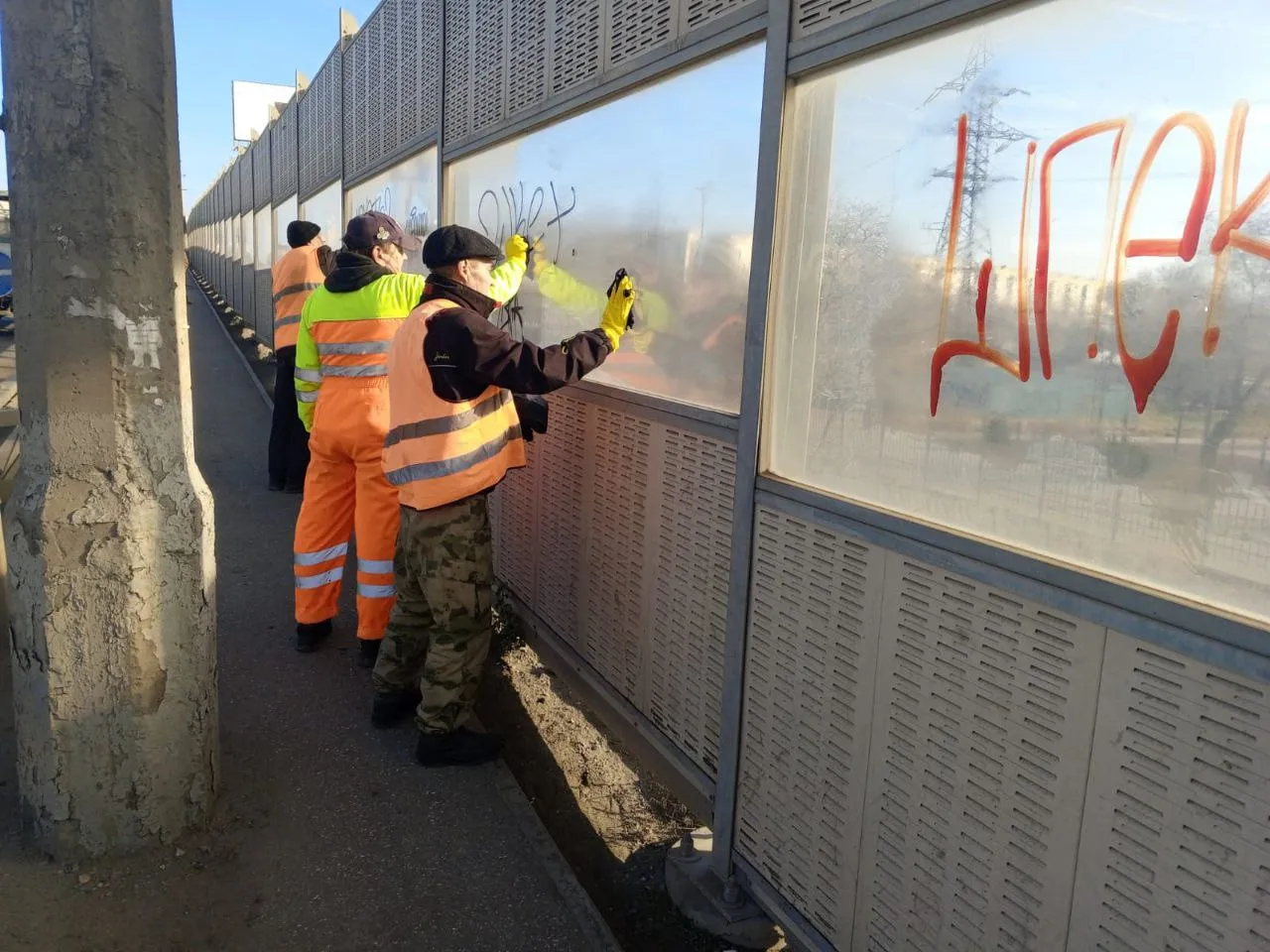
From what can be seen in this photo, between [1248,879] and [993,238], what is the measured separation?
1206mm

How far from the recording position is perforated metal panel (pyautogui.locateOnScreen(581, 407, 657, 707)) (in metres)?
3.34

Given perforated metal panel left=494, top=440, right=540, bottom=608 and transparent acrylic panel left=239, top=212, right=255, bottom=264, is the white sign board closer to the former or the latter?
transparent acrylic panel left=239, top=212, right=255, bottom=264

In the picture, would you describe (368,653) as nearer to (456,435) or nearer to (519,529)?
(519,529)

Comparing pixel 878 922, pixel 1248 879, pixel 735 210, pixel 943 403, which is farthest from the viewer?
pixel 735 210

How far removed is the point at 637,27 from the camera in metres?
3.27

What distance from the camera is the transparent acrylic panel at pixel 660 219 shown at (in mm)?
2770

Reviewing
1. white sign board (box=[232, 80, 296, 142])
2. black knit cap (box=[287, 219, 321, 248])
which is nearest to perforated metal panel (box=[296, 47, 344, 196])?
black knit cap (box=[287, 219, 321, 248])

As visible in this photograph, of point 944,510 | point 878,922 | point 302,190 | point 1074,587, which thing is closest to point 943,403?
point 944,510

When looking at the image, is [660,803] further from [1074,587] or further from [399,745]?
[1074,587]

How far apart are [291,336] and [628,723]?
4.72 metres

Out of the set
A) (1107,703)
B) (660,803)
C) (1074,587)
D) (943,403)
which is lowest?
(660,803)

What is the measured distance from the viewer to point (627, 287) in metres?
3.19

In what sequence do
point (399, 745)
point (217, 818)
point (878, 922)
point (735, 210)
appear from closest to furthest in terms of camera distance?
point (878, 922), point (735, 210), point (217, 818), point (399, 745)

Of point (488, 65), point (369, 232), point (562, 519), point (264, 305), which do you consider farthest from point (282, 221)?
point (562, 519)
